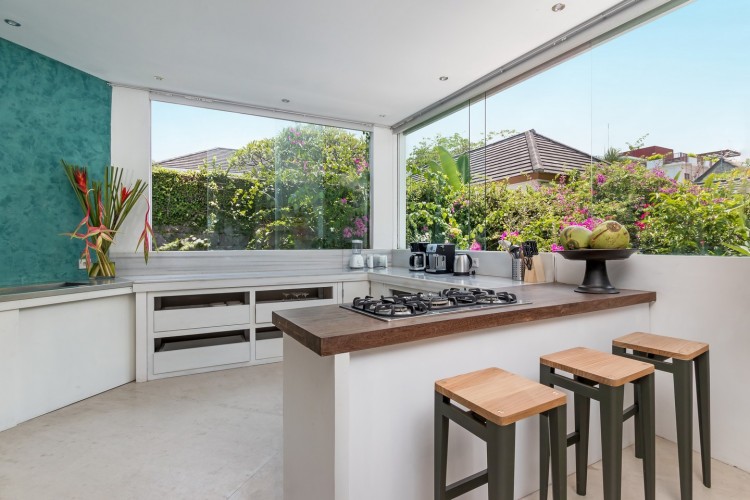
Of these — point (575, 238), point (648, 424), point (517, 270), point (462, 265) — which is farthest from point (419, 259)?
point (648, 424)

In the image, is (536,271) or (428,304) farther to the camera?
(536,271)

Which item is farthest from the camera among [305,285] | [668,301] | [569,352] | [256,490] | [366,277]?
[366,277]

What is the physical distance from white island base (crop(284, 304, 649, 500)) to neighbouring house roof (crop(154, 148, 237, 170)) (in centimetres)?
291

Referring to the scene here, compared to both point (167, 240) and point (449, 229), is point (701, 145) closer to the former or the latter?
point (449, 229)

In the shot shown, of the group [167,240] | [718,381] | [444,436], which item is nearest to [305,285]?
[167,240]

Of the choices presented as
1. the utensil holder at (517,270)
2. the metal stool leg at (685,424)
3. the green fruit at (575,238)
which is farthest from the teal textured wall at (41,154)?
the metal stool leg at (685,424)

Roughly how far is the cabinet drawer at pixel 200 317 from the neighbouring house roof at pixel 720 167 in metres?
3.30

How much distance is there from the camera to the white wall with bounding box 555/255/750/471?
1742 mm

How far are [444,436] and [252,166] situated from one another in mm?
3471

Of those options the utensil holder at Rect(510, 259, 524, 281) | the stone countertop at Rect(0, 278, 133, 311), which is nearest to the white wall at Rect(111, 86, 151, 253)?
the stone countertop at Rect(0, 278, 133, 311)

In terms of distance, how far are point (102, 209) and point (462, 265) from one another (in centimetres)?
306

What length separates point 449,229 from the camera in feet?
12.9

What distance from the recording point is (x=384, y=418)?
1.23 metres

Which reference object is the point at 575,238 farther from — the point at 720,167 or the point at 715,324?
the point at 720,167
